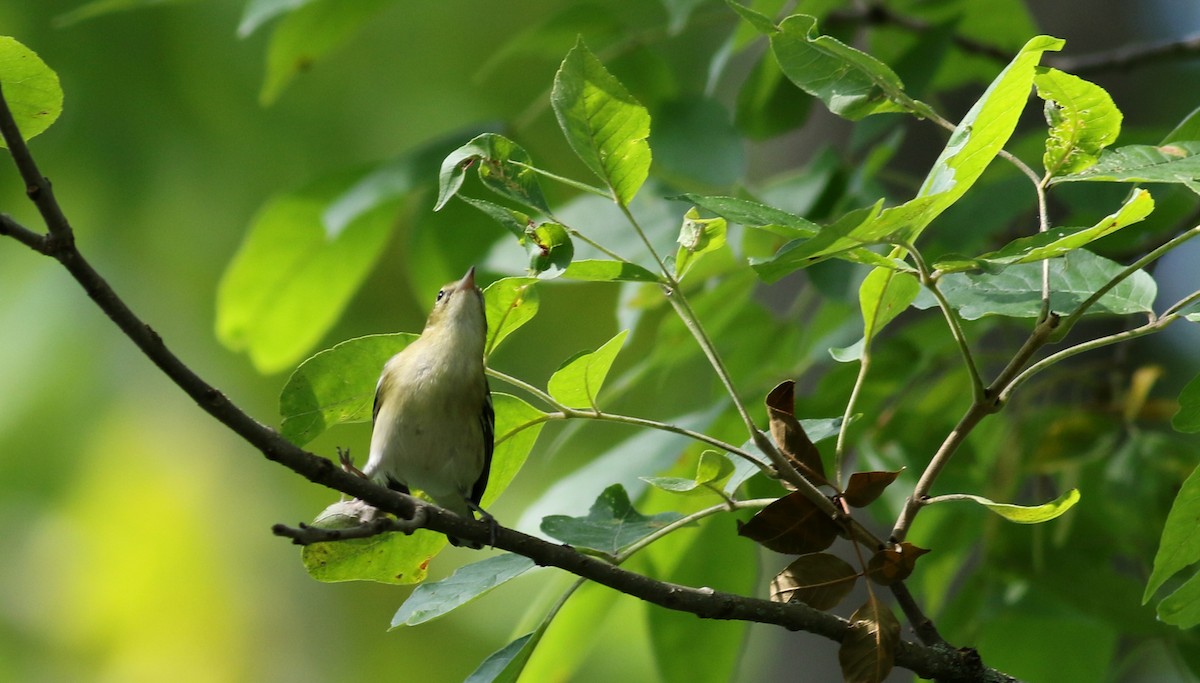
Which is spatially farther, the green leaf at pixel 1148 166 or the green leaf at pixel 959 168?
the green leaf at pixel 1148 166

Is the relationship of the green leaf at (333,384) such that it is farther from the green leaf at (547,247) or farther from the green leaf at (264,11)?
the green leaf at (264,11)

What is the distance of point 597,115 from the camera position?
141 centimetres

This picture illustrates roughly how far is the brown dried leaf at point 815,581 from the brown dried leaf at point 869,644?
0.04m

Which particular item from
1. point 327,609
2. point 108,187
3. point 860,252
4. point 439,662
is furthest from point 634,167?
point 327,609

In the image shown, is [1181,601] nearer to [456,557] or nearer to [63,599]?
[456,557]

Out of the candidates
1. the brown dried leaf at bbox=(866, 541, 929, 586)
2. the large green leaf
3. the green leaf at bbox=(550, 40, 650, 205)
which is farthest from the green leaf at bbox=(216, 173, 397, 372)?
the brown dried leaf at bbox=(866, 541, 929, 586)

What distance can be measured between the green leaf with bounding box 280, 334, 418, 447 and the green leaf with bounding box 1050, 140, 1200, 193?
3.03 feet

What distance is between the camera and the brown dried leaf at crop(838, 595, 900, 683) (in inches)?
57.7

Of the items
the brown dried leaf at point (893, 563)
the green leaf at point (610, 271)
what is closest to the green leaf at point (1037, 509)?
the brown dried leaf at point (893, 563)

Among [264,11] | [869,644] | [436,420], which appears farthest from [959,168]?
[264,11]

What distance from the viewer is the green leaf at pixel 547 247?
1.45 metres

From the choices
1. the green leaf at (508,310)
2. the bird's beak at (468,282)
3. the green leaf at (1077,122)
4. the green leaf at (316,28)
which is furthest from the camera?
the green leaf at (316,28)

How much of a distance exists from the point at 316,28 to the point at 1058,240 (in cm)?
219

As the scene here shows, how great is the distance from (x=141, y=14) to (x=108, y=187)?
0.94 m
